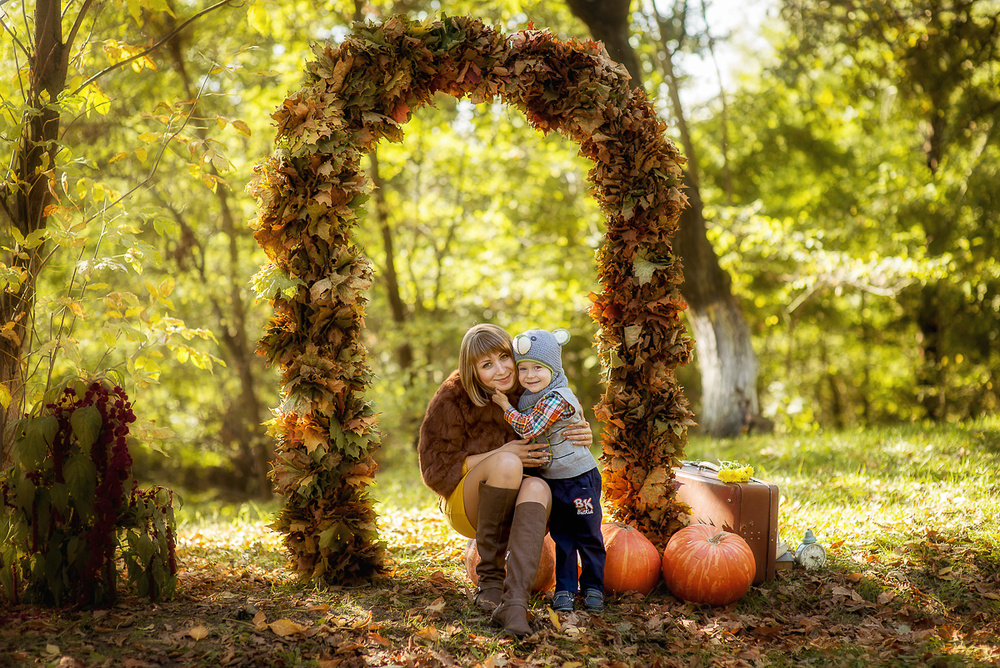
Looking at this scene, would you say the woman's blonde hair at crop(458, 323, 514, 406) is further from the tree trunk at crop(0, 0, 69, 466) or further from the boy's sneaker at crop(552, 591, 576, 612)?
the tree trunk at crop(0, 0, 69, 466)

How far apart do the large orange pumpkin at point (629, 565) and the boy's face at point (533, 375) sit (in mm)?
965

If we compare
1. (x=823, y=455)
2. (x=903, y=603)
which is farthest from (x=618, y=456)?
(x=823, y=455)

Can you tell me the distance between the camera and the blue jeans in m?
3.61

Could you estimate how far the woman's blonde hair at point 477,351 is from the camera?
3617mm

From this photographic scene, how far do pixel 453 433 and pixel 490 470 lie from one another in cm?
32

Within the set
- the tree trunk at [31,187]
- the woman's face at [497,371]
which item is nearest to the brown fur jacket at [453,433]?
the woman's face at [497,371]

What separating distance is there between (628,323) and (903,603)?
2.02 meters

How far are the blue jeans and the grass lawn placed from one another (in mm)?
183

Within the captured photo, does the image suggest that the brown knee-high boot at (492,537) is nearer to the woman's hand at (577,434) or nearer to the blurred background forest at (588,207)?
the woman's hand at (577,434)

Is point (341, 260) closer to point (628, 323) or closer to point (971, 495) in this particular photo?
point (628, 323)

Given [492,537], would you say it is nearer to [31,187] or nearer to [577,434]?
[577,434]

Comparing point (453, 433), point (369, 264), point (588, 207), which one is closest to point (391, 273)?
point (588, 207)

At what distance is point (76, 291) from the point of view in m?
4.04

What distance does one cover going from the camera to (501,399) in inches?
143
